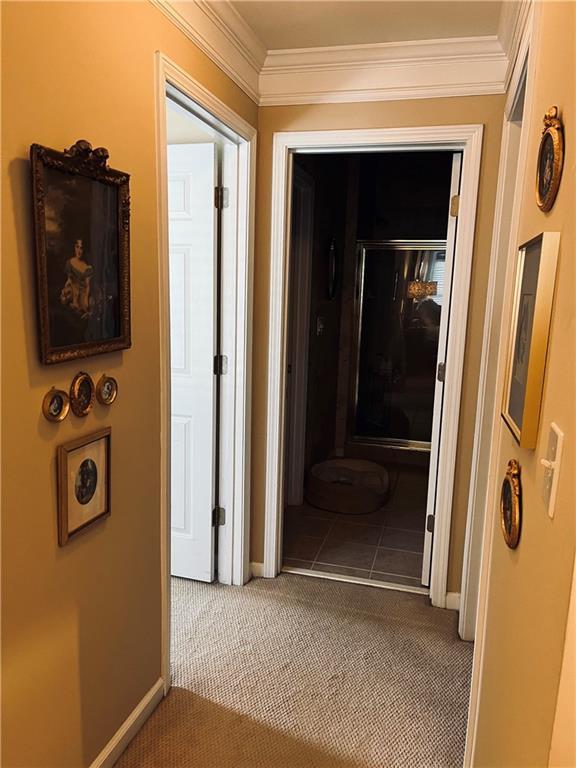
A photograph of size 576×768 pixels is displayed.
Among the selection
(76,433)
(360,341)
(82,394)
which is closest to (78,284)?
(82,394)

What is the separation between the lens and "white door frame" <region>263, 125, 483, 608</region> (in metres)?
2.48

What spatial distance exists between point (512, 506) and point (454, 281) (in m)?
1.58

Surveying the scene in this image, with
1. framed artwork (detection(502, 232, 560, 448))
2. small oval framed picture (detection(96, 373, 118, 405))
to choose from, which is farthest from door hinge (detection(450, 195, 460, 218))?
small oval framed picture (detection(96, 373, 118, 405))

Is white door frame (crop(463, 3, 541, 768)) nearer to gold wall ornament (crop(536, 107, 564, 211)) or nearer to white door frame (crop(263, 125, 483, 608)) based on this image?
gold wall ornament (crop(536, 107, 564, 211))

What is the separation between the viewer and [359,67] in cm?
249

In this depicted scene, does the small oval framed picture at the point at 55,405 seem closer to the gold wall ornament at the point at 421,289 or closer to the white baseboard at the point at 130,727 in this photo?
the white baseboard at the point at 130,727

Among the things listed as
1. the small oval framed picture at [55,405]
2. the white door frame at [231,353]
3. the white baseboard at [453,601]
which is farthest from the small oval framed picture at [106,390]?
the white baseboard at [453,601]

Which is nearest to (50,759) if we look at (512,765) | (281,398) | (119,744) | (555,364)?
(119,744)

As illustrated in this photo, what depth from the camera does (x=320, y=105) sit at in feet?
8.47

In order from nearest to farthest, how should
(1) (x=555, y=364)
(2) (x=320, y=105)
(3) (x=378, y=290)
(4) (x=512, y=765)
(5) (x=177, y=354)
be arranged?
1. (1) (x=555, y=364)
2. (4) (x=512, y=765)
3. (2) (x=320, y=105)
4. (5) (x=177, y=354)
5. (3) (x=378, y=290)


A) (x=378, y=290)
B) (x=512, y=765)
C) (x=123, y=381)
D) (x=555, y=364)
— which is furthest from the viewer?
(x=378, y=290)

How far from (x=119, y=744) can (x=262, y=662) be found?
2.20 feet

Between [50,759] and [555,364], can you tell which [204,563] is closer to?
[50,759]

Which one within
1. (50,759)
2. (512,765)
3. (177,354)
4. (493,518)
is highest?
(177,354)
